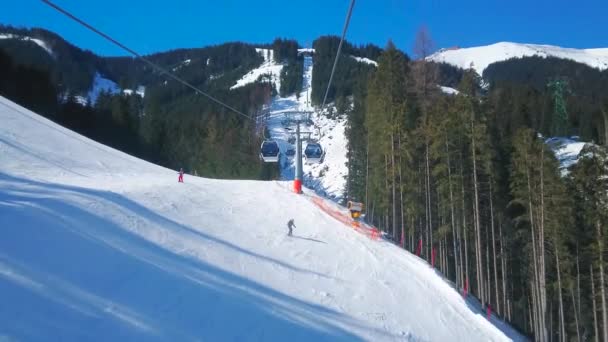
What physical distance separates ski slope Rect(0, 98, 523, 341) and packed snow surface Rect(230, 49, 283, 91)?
119882 mm

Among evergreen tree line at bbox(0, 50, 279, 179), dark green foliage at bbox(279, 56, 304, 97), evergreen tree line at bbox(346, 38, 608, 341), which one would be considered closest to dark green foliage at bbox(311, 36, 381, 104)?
dark green foliage at bbox(279, 56, 304, 97)

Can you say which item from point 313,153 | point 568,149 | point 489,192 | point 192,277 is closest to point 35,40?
point 313,153

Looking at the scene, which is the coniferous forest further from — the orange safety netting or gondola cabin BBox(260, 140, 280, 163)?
gondola cabin BBox(260, 140, 280, 163)

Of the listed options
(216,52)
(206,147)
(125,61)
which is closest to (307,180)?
(206,147)

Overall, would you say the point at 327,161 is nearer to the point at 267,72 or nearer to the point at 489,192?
the point at 489,192

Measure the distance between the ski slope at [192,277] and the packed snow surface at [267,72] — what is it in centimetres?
11988

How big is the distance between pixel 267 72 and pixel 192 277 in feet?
465

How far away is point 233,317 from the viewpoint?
269 inches

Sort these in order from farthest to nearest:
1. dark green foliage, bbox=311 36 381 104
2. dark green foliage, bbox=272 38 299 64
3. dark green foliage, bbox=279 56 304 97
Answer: dark green foliage, bbox=272 38 299 64 → dark green foliage, bbox=279 56 304 97 → dark green foliage, bbox=311 36 381 104

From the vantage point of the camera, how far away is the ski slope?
6000mm

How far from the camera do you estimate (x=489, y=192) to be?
22.0 metres

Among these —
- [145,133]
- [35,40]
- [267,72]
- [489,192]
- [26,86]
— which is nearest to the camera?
[489,192]

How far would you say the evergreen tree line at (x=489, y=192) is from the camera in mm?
18531

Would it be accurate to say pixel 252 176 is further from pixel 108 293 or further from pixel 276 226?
pixel 108 293
